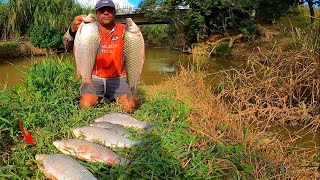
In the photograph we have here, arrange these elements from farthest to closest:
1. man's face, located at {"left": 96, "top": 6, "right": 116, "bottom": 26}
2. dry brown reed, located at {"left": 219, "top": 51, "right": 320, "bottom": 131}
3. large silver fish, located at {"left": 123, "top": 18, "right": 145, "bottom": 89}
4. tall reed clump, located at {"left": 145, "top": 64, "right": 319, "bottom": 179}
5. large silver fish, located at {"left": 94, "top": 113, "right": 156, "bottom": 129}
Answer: dry brown reed, located at {"left": 219, "top": 51, "right": 320, "bottom": 131}
man's face, located at {"left": 96, "top": 6, "right": 116, "bottom": 26}
large silver fish, located at {"left": 94, "top": 113, "right": 156, "bottom": 129}
large silver fish, located at {"left": 123, "top": 18, "right": 145, "bottom": 89}
tall reed clump, located at {"left": 145, "top": 64, "right": 319, "bottom": 179}

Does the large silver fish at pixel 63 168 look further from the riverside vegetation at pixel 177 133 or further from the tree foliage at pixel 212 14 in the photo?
the tree foliage at pixel 212 14

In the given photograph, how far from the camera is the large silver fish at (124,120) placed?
12.8ft

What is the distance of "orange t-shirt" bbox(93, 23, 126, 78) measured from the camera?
15.4ft

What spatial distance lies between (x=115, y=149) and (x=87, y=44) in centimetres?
115

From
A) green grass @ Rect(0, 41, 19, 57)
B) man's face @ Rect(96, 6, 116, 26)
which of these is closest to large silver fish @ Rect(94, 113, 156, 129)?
man's face @ Rect(96, 6, 116, 26)

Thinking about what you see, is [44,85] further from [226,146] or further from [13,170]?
[226,146]

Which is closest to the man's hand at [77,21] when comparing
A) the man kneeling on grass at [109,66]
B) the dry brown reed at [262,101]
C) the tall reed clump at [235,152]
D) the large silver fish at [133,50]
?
the man kneeling on grass at [109,66]

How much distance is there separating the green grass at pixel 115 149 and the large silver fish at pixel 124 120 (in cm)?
17

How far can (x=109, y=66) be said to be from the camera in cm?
482

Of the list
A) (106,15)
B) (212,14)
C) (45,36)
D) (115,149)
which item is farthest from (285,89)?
(212,14)

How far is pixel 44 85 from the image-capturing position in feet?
15.5

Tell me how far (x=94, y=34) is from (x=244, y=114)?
3.11 m

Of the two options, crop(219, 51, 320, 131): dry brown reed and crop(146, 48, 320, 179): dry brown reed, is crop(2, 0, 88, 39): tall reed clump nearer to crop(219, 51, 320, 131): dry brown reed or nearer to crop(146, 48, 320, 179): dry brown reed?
crop(146, 48, 320, 179): dry brown reed

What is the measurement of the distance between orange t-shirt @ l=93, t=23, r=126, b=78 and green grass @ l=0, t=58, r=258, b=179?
0.50 m
